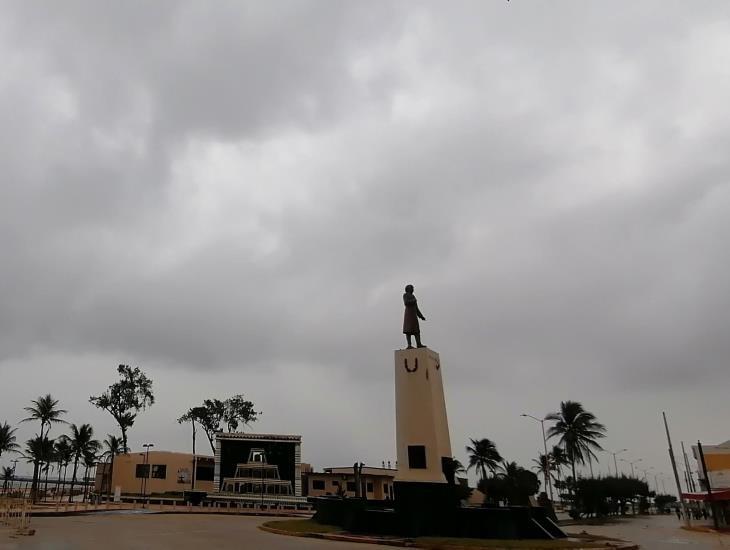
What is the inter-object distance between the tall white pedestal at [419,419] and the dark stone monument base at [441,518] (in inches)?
24.8

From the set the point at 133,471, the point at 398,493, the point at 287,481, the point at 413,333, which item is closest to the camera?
the point at 398,493

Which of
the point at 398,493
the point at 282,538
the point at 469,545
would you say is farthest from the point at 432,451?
the point at 282,538

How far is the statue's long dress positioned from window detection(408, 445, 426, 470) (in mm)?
5235

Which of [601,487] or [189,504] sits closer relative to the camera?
[189,504]

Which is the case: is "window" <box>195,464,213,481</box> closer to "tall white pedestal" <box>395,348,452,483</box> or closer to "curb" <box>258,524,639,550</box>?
"curb" <box>258,524,639,550</box>

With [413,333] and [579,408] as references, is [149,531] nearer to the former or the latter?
[413,333]

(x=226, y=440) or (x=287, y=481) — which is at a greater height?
(x=226, y=440)

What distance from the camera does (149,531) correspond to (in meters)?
23.7

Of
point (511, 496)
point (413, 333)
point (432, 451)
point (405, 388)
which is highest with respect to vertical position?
point (413, 333)

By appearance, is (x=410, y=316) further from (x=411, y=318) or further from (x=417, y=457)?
(x=417, y=457)

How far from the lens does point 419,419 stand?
24000mm

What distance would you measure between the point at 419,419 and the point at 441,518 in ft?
12.9

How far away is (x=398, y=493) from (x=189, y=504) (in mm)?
33529

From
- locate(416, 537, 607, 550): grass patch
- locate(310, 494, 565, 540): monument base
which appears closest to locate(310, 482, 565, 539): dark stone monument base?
locate(310, 494, 565, 540): monument base
